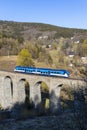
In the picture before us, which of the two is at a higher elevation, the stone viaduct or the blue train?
the blue train

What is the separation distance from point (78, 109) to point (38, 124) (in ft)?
23.7

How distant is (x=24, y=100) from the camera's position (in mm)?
40719

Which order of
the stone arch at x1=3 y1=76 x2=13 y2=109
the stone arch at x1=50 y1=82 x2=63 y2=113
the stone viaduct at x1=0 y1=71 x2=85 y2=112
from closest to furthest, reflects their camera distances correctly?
1. the stone arch at x1=50 y1=82 x2=63 y2=113
2. the stone viaduct at x1=0 y1=71 x2=85 y2=112
3. the stone arch at x1=3 y1=76 x2=13 y2=109

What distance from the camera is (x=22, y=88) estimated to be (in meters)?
40.6

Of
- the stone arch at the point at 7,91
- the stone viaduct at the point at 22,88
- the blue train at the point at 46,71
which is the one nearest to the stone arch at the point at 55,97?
the stone viaduct at the point at 22,88

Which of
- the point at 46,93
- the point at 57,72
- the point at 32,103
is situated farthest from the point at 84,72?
the point at 46,93

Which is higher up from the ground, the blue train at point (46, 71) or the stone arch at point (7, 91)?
the blue train at point (46, 71)

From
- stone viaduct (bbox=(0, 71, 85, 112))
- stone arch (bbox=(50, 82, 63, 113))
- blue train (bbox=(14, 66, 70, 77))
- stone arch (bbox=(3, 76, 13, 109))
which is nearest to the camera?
stone arch (bbox=(50, 82, 63, 113))

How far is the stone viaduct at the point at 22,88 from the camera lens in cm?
3322

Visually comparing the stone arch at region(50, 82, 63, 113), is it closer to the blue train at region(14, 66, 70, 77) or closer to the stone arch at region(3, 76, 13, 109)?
the blue train at region(14, 66, 70, 77)

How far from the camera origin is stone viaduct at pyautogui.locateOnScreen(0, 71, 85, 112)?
33219 millimetres

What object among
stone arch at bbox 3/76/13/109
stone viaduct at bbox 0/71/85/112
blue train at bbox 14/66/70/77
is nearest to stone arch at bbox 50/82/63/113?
stone viaduct at bbox 0/71/85/112

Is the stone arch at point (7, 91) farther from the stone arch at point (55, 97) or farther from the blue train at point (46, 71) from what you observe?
the stone arch at point (55, 97)

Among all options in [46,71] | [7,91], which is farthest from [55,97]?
[7,91]
